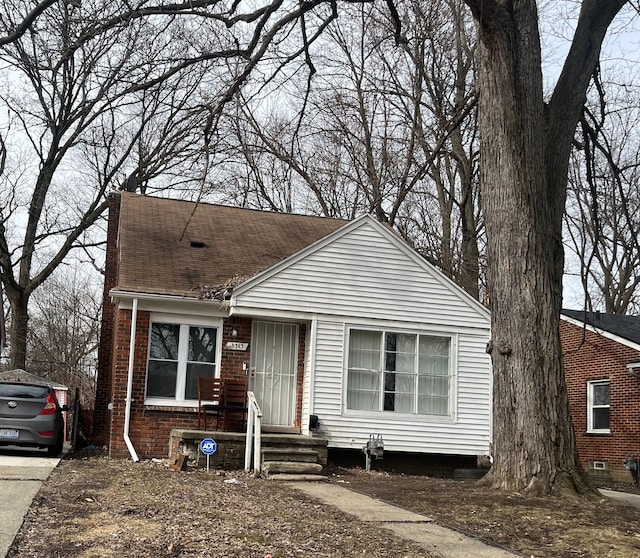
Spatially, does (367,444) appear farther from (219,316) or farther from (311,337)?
(219,316)

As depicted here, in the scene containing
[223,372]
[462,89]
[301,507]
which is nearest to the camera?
[301,507]

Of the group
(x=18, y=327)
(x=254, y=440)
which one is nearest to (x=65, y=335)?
(x=18, y=327)

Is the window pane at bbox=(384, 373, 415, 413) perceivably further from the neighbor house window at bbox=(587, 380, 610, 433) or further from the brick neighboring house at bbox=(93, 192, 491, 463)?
the neighbor house window at bbox=(587, 380, 610, 433)

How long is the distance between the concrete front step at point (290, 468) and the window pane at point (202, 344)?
10.5 ft

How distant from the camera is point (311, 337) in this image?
14758mm

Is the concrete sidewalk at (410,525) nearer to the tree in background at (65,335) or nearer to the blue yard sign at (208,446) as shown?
the blue yard sign at (208,446)

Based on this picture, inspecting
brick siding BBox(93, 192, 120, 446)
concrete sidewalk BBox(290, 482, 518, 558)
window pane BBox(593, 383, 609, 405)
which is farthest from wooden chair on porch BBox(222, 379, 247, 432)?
window pane BBox(593, 383, 609, 405)

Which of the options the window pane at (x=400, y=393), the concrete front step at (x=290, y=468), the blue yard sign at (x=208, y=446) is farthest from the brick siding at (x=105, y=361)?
the window pane at (x=400, y=393)

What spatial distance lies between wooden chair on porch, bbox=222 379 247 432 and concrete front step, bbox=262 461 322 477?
2.04 meters

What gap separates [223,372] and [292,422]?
5.60 ft

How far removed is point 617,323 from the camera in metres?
21.8

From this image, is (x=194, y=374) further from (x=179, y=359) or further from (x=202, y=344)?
(x=202, y=344)

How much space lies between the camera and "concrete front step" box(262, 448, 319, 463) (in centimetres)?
1256

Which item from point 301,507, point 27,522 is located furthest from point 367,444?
point 27,522
